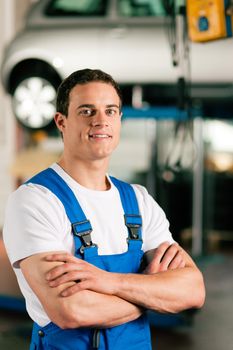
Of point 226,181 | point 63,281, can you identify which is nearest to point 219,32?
point 63,281

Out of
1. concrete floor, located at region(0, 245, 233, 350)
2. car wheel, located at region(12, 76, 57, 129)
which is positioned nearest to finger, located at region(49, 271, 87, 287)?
concrete floor, located at region(0, 245, 233, 350)

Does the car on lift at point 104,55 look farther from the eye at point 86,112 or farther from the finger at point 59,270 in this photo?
the finger at point 59,270

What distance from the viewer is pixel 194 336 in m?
4.98

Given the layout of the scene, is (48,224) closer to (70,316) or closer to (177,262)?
(70,316)

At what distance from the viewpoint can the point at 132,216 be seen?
72.5 inches

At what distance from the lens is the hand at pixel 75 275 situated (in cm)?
171

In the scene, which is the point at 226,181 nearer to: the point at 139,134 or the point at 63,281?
the point at 139,134

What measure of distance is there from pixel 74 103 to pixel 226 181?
721cm

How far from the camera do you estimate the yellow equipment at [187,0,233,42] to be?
12.3 feet

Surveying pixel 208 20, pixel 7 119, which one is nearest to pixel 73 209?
pixel 208 20

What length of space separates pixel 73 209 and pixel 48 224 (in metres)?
0.07

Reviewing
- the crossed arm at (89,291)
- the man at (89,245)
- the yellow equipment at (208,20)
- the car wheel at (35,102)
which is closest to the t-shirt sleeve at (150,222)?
the man at (89,245)

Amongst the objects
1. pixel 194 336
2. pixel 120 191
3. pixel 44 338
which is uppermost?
pixel 120 191

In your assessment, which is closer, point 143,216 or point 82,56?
point 143,216
